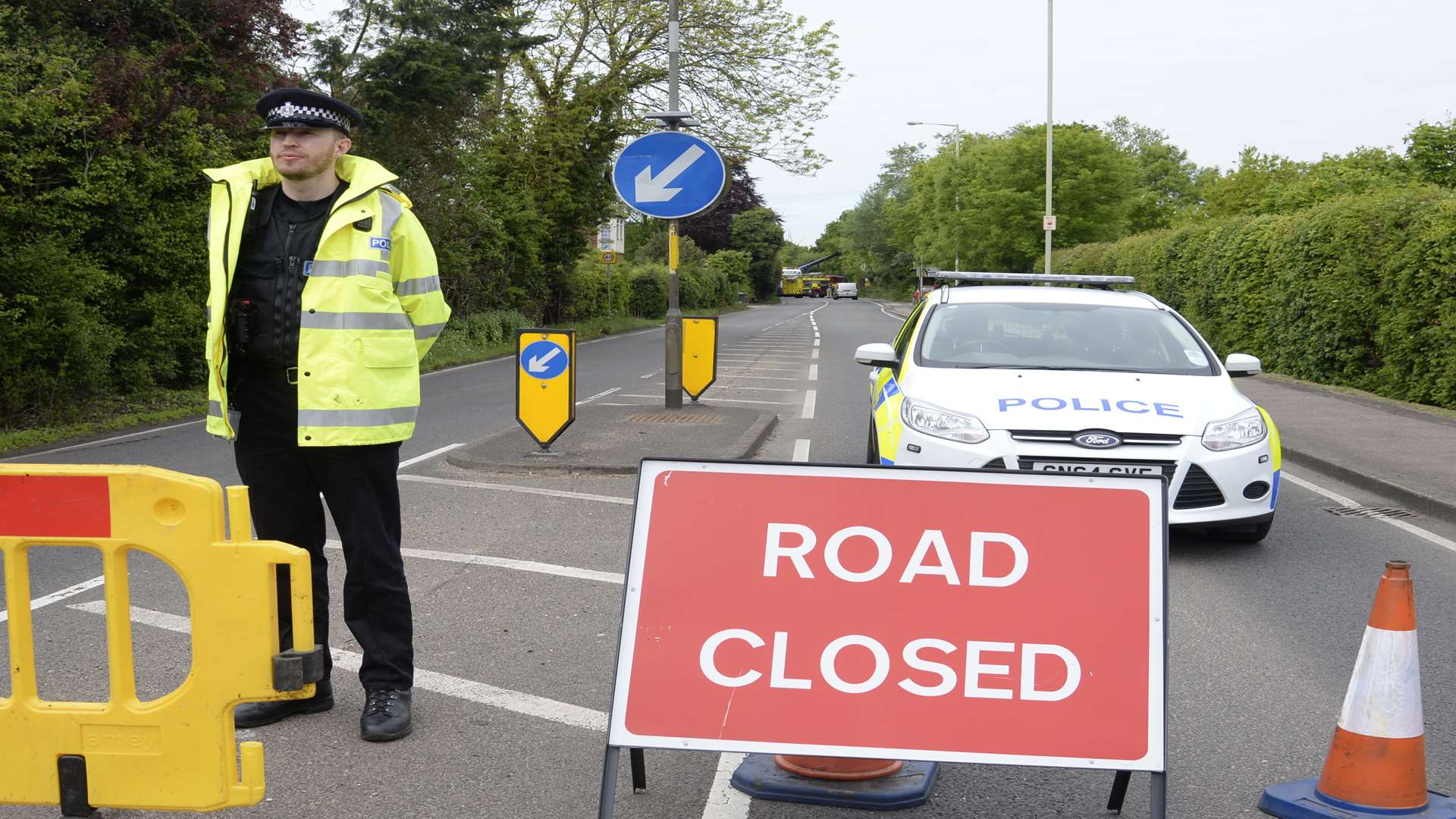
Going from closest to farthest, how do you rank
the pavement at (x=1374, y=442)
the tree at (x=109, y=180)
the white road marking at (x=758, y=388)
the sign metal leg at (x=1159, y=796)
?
1. the sign metal leg at (x=1159, y=796)
2. the pavement at (x=1374, y=442)
3. the tree at (x=109, y=180)
4. the white road marking at (x=758, y=388)

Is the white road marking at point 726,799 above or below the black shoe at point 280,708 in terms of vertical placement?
below

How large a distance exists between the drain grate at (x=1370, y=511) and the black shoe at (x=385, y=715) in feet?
21.5

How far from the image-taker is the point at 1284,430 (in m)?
12.3

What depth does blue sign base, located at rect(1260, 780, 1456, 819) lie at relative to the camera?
11.5ft

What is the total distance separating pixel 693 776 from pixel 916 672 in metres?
0.94

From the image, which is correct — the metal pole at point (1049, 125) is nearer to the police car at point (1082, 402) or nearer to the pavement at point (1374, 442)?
the pavement at point (1374, 442)

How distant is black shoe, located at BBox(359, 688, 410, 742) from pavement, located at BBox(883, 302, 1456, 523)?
6939 mm

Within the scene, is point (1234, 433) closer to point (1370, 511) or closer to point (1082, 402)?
point (1082, 402)

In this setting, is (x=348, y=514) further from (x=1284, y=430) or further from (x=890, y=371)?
(x=1284, y=430)

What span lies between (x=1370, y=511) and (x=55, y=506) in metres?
8.04

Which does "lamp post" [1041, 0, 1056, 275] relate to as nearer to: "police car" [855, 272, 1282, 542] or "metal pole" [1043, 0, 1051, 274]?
"metal pole" [1043, 0, 1051, 274]

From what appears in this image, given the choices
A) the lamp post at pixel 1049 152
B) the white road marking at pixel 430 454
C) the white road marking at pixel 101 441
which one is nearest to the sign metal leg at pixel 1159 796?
the white road marking at pixel 430 454

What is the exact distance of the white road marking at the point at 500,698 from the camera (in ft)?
14.3

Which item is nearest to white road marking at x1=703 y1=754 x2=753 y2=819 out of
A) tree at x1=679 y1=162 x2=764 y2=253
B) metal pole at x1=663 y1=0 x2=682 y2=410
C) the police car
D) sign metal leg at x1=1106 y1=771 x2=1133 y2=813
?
sign metal leg at x1=1106 y1=771 x2=1133 y2=813
